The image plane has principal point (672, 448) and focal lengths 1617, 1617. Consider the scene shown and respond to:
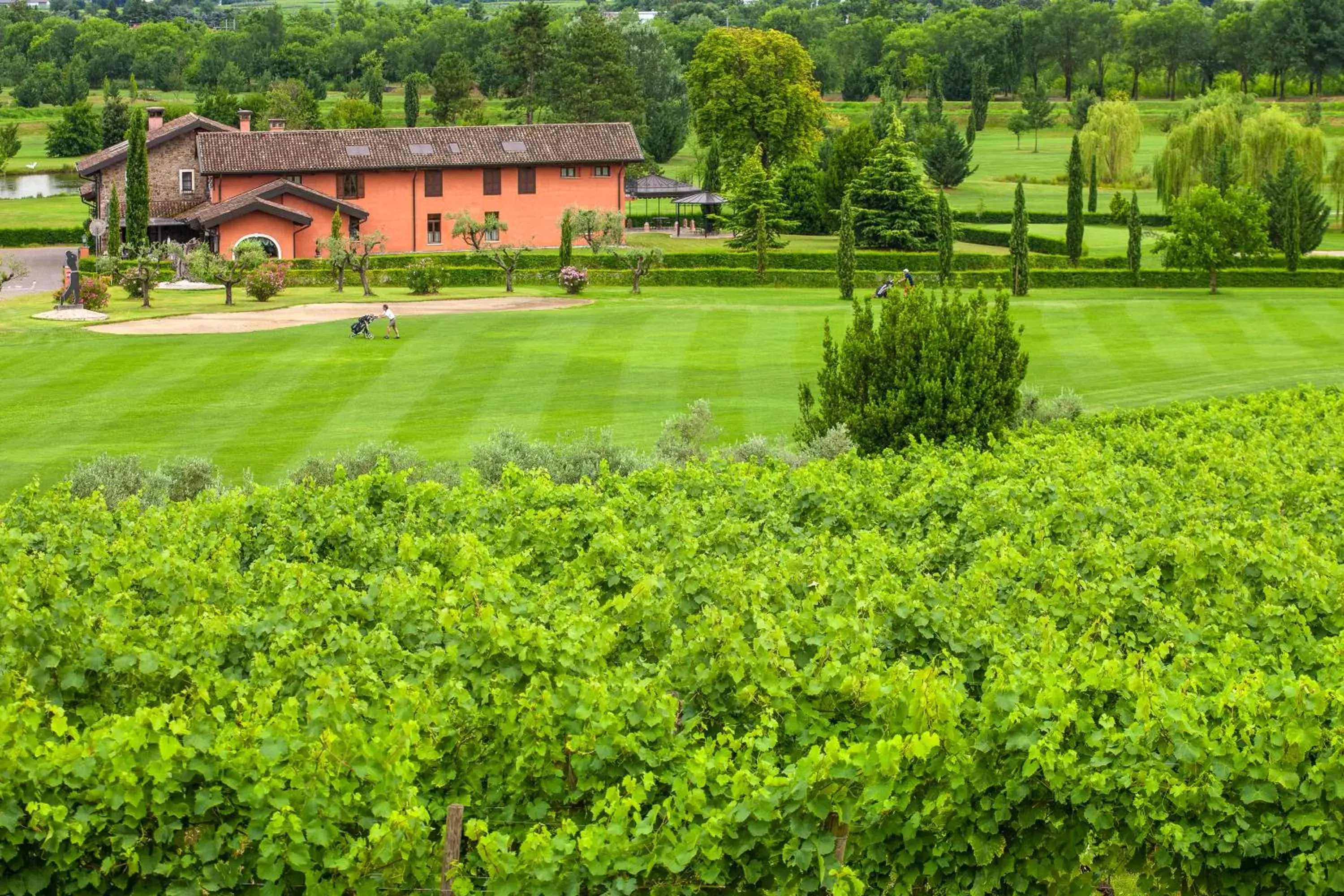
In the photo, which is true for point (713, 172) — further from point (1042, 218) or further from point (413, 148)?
point (413, 148)

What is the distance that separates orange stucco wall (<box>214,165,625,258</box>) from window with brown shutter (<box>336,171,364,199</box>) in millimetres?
175

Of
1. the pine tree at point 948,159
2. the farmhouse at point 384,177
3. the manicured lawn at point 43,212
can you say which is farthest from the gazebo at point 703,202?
the manicured lawn at point 43,212

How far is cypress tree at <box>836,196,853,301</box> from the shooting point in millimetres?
59406

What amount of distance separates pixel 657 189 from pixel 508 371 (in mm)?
49258

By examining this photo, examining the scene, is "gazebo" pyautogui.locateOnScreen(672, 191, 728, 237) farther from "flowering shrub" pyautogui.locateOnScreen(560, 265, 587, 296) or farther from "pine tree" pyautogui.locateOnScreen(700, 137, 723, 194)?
"flowering shrub" pyautogui.locateOnScreen(560, 265, 587, 296)

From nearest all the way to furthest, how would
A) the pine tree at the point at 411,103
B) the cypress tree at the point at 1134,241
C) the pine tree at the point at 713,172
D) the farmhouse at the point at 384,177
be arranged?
the cypress tree at the point at 1134,241, the farmhouse at the point at 384,177, the pine tree at the point at 713,172, the pine tree at the point at 411,103

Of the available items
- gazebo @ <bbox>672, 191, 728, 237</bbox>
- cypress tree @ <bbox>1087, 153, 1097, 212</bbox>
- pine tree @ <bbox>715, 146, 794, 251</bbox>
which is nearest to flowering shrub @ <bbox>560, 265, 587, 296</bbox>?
pine tree @ <bbox>715, 146, 794, 251</bbox>

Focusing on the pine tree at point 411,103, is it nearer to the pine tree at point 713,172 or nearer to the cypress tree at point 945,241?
the pine tree at point 713,172

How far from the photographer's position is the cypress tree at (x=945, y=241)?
61.6 m

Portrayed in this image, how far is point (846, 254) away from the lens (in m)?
59.7

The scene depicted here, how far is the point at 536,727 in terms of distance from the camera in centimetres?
1191

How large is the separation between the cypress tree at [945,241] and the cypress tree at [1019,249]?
297cm

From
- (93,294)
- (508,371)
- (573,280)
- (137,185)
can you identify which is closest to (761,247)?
(573,280)

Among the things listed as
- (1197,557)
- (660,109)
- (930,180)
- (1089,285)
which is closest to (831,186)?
(930,180)
